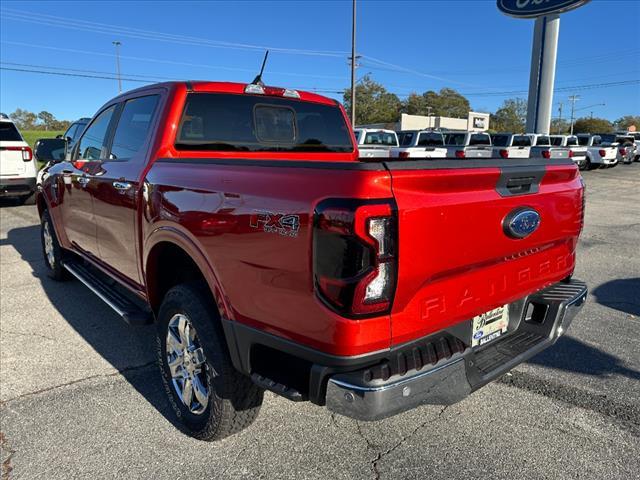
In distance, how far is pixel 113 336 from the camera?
4.10m

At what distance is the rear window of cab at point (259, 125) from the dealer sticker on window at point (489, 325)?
2.04m

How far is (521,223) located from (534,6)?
33977mm

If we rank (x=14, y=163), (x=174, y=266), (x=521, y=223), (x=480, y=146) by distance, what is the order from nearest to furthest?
(x=521, y=223) → (x=174, y=266) → (x=14, y=163) → (x=480, y=146)

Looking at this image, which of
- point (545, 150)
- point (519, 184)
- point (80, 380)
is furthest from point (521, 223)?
point (545, 150)

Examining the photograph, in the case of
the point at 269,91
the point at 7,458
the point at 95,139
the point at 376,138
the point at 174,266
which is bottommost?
the point at 7,458

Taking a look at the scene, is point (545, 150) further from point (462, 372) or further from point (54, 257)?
point (462, 372)

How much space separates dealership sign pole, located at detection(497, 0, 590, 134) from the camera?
3012 cm

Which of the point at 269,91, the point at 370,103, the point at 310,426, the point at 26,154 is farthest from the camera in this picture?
the point at 370,103

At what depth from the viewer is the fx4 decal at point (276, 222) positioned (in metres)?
1.89

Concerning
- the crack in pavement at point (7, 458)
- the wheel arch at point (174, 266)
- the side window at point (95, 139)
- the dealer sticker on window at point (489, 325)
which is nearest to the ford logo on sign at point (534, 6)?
the side window at point (95, 139)

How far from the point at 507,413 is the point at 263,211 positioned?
6.58 ft

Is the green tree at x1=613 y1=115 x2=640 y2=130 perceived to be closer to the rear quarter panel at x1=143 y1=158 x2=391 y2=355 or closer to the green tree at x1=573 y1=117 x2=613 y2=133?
the green tree at x1=573 y1=117 x2=613 y2=133

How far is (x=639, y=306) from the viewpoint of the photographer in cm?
483

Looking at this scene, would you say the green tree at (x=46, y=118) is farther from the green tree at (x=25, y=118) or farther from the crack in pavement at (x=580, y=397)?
the crack in pavement at (x=580, y=397)
